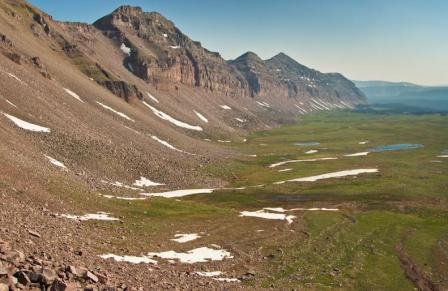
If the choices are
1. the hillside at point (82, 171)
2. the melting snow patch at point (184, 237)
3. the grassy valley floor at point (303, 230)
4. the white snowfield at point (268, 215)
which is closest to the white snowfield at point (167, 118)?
the hillside at point (82, 171)

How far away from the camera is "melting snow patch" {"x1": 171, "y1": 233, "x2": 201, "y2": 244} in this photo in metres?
50.3

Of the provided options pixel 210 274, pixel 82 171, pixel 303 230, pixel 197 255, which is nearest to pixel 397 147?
pixel 303 230

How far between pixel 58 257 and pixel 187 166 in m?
76.0

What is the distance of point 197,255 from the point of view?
45969 millimetres

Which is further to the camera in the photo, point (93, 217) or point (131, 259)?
point (93, 217)

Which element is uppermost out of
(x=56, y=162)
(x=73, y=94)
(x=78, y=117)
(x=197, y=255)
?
(x=73, y=94)

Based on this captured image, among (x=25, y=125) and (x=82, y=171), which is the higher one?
(x=25, y=125)

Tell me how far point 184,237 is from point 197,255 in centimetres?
626

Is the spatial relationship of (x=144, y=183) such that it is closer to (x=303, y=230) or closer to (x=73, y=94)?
(x=303, y=230)

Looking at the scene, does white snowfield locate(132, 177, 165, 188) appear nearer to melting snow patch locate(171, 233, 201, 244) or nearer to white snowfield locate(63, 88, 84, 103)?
melting snow patch locate(171, 233, 201, 244)

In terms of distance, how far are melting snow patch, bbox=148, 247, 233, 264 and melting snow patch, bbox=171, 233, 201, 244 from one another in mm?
2920

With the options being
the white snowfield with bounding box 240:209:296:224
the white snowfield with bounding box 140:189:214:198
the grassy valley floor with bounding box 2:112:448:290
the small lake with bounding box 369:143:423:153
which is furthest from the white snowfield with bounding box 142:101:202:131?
the white snowfield with bounding box 240:209:296:224

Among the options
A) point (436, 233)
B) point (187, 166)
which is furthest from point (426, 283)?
point (187, 166)

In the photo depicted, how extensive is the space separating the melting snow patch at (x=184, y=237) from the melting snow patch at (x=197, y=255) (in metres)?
2.92
